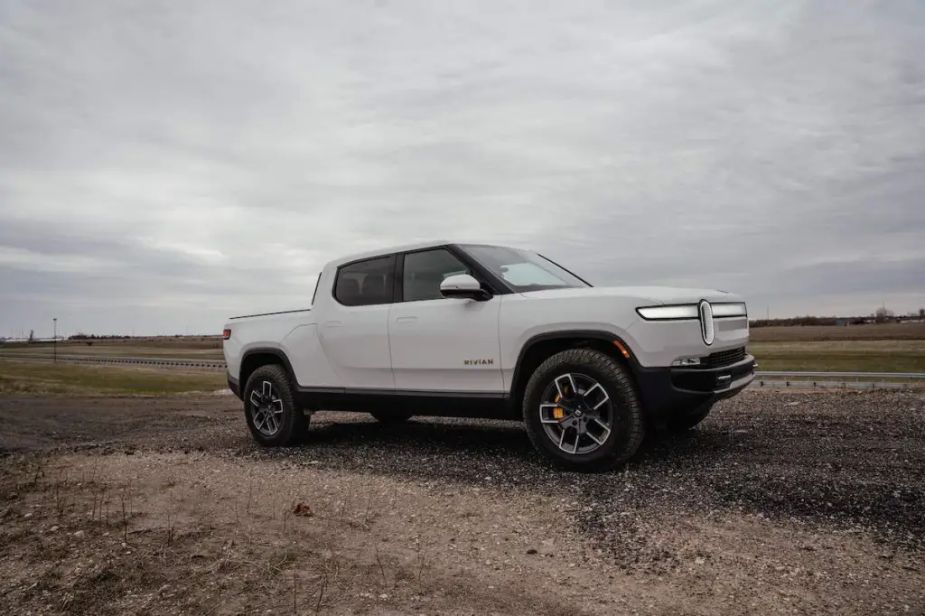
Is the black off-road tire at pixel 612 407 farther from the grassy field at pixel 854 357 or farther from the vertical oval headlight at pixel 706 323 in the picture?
the grassy field at pixel 854 357

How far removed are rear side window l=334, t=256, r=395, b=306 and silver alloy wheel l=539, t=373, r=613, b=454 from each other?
206 centimetres

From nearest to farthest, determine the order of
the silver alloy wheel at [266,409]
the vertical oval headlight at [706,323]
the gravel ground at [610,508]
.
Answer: the gravel ground at [610,508] → the vertical oval headlight at [706,323] → the silver alloy wheel at [266,409]

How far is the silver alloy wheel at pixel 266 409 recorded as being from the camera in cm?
727

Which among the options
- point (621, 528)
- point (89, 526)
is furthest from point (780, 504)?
point (89, 526)

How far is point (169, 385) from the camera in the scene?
37.0 metres

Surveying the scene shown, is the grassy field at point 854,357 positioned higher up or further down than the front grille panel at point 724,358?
further down

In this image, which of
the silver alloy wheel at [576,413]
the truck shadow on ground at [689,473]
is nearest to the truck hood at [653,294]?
the silver alloy wheel at [576,413]

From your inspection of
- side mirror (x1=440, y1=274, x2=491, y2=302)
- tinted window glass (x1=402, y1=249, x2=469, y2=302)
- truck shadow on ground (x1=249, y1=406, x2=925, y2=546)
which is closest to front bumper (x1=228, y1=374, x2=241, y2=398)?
truck shadow on ground (x1=249, y1=406, x2=925, y2=546)

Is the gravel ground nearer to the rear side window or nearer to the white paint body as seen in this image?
the white paint body

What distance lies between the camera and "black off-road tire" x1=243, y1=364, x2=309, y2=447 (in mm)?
7121

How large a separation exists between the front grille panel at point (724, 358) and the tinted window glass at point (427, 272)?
2195mm

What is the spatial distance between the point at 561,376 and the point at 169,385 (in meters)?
36.5

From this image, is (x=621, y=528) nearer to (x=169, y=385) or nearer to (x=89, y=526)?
(x=89, y=526)

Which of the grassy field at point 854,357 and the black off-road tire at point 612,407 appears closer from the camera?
the black off-road tire at point 612,407
